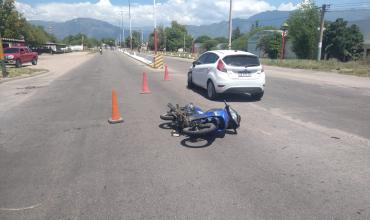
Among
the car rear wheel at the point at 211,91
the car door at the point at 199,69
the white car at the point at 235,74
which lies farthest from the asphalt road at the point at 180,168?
the car door at the point at 199,69

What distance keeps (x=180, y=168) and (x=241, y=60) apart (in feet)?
23.0

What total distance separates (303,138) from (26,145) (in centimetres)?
553

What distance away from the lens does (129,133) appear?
733cm

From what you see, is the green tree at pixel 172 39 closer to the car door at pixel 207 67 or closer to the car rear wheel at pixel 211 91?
the car door at pixel 207 67

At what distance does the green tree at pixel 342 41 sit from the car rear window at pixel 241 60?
50.8 meters

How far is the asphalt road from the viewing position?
4004mm

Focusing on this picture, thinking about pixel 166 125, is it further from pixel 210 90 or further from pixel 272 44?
pixel 272 44

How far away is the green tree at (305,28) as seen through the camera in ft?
188

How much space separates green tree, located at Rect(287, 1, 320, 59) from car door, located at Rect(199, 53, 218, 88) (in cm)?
4971

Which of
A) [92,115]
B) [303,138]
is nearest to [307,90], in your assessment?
[303,138]

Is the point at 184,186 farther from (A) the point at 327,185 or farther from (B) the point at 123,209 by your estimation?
(A) the point at 327,185

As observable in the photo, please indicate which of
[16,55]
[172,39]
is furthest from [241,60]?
[172,39]

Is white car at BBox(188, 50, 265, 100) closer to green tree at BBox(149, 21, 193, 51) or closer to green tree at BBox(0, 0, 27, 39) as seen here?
green tree at BBox(0, 0, 27, 39)

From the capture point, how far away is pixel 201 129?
21.6ft
